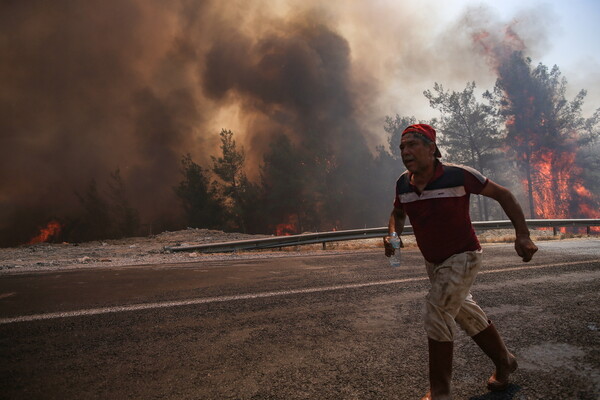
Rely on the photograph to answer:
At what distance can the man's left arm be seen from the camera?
2.27 m

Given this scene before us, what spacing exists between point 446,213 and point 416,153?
0.47 m

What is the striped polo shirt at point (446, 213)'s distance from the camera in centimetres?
233

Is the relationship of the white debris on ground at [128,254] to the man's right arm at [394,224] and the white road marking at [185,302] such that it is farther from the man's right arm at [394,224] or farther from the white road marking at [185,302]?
the man's right arm at [394,224]

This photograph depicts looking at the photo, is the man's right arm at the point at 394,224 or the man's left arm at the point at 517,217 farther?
the man's right arm at the point at 394,224

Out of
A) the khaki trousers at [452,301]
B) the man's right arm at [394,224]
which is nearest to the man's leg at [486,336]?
the khaki trousers at [452,301]

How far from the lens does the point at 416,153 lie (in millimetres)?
2465

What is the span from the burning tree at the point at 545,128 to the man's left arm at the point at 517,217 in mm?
38469

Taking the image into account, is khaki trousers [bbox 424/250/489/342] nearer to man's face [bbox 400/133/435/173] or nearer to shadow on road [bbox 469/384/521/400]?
shadow on road [bbox 469/384/521/400]

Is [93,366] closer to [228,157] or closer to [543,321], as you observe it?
[543,321]

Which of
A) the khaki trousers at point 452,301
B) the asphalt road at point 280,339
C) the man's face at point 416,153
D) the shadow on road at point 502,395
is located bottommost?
the shadow on road at point 502,395

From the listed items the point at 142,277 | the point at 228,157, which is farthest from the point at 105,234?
the point at 142,277

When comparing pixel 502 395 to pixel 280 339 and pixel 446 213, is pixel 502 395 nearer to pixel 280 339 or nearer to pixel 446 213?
pixel 446 213

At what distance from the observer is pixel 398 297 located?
14.7 ft

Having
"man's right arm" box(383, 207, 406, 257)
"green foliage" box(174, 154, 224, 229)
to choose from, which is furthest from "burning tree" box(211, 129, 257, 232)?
"man's right arm" box(383, 207, 406, 257)
